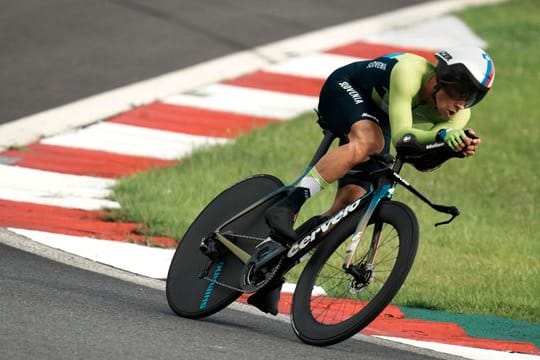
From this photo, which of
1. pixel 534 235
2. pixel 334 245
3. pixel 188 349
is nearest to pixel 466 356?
pixel 334 245

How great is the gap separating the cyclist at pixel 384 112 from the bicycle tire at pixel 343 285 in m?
0.21

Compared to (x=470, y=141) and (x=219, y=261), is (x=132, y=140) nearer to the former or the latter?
(x=219, y=261)

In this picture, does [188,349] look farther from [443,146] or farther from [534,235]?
[534,235]

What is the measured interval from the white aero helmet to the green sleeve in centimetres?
13

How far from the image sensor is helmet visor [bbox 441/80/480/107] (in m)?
6.62

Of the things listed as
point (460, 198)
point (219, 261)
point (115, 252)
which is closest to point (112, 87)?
point (460, 198)

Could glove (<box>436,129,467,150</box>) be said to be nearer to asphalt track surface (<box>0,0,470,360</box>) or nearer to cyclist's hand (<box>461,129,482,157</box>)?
cyclist's hand (<box>461,129,482,157</box>)

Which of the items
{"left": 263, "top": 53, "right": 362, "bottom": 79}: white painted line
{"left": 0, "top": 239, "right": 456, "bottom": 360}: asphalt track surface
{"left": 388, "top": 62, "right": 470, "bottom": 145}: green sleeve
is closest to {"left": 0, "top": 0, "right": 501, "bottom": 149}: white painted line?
{"left": 263, "top": 53, "right": 362, "bottom": 79}: white painted line

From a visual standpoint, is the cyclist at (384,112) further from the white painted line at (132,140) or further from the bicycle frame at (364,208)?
the white painted line at (132,140)

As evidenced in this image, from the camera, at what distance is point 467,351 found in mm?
7324

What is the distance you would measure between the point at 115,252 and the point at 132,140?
330cm

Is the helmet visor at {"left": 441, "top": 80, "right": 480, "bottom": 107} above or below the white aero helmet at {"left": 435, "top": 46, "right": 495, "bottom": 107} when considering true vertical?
below

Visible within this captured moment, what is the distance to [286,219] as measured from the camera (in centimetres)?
705

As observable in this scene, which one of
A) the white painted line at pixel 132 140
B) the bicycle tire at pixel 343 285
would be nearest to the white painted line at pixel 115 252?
the bicycle tire at pixel 343 285
